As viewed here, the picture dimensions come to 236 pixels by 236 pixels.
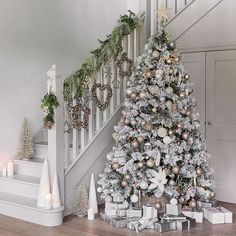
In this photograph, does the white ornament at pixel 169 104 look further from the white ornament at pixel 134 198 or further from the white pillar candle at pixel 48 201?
the white pillar candle at pixel 48 201

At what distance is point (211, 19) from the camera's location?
5.32 m

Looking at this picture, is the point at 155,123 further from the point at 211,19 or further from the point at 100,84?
the point at 211,19

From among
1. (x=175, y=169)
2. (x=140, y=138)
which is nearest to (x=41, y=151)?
(x=140, y=138)

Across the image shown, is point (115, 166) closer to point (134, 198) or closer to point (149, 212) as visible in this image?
point (134, 198)

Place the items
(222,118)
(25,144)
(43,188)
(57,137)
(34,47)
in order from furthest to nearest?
(34,47)
(222,118)
(25,144)
(57,137)
(43,188)

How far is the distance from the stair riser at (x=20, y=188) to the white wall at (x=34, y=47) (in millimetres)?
394

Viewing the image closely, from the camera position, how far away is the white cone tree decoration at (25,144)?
16.7 ft

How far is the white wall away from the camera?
508cm

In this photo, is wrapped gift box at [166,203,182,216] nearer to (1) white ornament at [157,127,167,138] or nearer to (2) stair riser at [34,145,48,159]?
(1) white ornament at [157,127,167,138]

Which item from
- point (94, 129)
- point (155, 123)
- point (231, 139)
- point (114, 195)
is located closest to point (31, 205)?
point (114, 195)

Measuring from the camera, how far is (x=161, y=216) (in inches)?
170

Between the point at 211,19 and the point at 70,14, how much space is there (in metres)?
2.11

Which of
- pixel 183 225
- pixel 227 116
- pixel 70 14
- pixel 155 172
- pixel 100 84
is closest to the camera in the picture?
pixel 183 225

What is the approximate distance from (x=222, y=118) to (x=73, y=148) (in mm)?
2099
